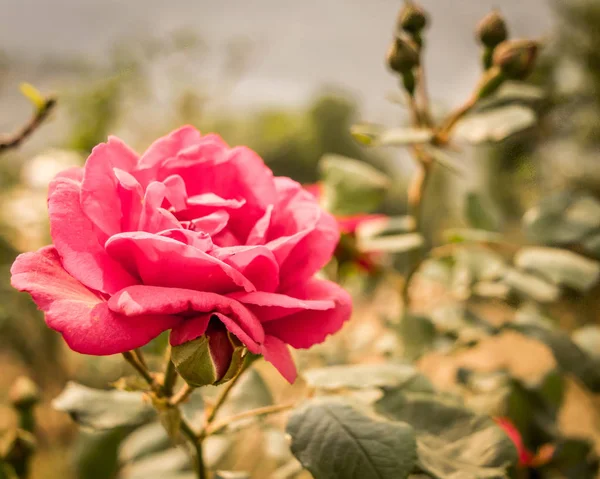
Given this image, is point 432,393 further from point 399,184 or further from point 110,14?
point 110,14

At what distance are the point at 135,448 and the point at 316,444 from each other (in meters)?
0.24

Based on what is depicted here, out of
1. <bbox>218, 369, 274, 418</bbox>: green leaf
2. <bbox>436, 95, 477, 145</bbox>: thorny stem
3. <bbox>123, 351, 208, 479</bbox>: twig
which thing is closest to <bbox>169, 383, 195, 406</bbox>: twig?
<bbox>123, 351, 208, 479</bbox>: twig

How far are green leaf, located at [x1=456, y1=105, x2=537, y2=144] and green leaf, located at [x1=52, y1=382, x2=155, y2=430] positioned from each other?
0.73 feet

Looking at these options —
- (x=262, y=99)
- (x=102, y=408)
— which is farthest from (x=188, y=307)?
(x=262, y=99)

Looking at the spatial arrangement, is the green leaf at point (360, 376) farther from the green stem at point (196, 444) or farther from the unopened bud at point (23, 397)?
the unopened bud at point (23, 397)

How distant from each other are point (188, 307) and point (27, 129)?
184 millimetres

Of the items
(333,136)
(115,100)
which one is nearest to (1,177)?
(115,100)

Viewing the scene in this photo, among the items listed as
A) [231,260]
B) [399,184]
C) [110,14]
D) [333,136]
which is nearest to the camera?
[231,260]

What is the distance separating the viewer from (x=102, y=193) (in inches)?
6.5

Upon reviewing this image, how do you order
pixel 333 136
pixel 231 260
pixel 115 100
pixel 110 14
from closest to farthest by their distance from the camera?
pixel 231 260 < pixel 115 100 < pixel 333 136 < pixel 110 14

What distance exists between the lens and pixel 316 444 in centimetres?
20

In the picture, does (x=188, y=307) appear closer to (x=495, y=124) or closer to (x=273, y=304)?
(x=273, y=304)

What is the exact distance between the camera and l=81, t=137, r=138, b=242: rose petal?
0.53 ft

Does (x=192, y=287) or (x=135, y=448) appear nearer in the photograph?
(x=192, y=287)
